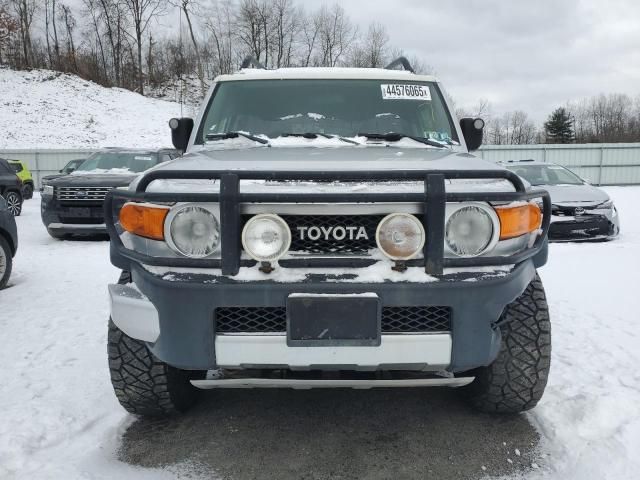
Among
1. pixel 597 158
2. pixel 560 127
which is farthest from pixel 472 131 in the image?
pixel 560 127

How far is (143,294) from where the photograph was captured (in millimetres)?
2008

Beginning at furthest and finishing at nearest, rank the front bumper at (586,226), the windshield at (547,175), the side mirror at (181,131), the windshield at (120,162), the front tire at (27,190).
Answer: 1. the front tire at (27,190)
2. the windshield at (120,162)
3. the windshield at (547,175)
4. the front bumper at (586,226)
5. the side mirror at (181,131)

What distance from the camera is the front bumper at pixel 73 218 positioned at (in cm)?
835

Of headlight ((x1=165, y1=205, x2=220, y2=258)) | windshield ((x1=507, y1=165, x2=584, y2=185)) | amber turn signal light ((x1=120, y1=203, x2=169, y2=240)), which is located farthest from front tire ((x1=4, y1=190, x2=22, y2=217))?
headlight ((x1=165, y1=205, x2=220, y2=258))

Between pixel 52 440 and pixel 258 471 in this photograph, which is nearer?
pixel 258 471

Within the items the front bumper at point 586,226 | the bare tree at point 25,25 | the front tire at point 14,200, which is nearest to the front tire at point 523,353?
the front bumper at point 586,226

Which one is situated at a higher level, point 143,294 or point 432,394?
point 143,294

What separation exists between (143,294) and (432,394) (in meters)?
1.73

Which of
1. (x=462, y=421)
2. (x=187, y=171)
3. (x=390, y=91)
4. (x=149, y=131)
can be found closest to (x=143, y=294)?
(x=187, y=171)

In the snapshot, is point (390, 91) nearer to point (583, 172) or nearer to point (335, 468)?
point (335, 468)

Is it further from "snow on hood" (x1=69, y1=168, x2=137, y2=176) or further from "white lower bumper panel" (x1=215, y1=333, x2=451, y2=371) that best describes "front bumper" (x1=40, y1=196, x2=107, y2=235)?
"white lower bumper panel" (x1=215, y1=333, x2=451, y2=371)

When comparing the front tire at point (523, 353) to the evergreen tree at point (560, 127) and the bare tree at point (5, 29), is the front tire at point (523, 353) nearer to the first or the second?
the bare tree at point (5, 29)

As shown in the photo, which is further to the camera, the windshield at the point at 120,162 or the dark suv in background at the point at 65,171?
the dark suv in background at the point at 65,171

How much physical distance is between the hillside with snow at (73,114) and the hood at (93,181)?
2015cm
